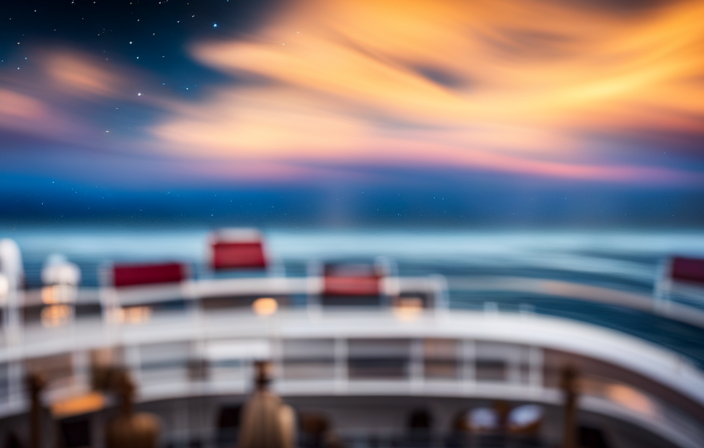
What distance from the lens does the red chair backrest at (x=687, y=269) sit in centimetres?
399

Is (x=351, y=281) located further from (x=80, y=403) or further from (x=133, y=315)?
(x=80, y=403)

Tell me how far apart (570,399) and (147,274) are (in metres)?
3.61

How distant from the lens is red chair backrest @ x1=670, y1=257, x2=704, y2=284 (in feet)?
13.1

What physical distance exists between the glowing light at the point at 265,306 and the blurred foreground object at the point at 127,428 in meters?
2.99

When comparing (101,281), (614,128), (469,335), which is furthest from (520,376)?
(614,128)

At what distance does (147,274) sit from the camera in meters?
4.55

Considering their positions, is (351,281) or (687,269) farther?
(351,281)

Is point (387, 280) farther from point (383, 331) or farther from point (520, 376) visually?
point (520, 376)

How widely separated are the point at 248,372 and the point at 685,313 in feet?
9.17

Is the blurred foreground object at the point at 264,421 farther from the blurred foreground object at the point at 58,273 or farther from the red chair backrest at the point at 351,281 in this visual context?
the blurred foreground object at the point at 58,273

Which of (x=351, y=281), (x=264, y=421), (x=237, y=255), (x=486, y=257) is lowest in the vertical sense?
(x=486, y=257)

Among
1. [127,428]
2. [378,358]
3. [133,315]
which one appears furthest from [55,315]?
[127,428]

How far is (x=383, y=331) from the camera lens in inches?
180

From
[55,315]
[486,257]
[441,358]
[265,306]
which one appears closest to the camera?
[55,315]
